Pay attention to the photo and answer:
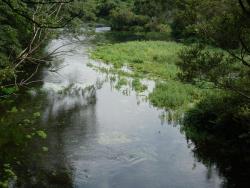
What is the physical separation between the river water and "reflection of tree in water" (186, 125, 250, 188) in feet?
1.27

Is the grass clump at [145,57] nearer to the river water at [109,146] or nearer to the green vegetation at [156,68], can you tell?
the green vegetation at [156,68]

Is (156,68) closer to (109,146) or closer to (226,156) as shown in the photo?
(109,146)

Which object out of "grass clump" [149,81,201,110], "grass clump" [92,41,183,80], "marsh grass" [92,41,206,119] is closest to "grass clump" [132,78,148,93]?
"marsh grass" [92,41,206,119]

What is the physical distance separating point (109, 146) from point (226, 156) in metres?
5.42

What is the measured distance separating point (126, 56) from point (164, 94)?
18190 mm

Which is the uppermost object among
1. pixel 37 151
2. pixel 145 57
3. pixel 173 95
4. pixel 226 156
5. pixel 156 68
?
pixel 145 57

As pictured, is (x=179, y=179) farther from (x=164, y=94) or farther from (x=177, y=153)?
(x=164, y=94)

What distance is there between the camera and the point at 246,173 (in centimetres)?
1594

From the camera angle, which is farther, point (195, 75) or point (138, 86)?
point (138, 86)

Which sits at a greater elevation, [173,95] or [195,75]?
[195,75]


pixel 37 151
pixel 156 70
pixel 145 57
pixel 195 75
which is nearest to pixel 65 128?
pixel 37 151

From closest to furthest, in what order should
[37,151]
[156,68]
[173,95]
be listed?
[37,151], [173,95], [156,68]

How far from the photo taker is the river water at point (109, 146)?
49.1 ft

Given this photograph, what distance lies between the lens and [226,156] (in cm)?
1744
